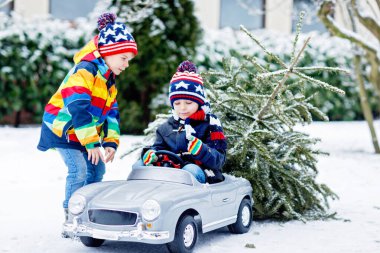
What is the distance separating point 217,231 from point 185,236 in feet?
2.98

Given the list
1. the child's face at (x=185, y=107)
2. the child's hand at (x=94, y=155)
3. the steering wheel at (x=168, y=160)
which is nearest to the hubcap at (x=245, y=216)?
the steering wheel at (x=168, y=160)

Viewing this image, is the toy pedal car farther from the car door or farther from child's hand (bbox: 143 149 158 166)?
child's hand (bbox: 143 149 158 166)

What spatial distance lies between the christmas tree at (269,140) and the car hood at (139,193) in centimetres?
103

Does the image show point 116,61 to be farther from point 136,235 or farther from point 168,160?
point 136,235

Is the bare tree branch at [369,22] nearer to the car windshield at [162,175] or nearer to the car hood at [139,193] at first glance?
the car windshield at [162,175]

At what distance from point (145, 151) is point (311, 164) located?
1683 mm

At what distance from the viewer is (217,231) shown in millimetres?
4871

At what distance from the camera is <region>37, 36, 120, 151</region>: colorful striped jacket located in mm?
4145

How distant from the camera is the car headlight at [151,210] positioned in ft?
12.3

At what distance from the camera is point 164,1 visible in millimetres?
10242

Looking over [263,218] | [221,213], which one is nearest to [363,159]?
[263,218]

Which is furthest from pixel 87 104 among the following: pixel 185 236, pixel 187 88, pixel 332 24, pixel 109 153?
pixel 332 24

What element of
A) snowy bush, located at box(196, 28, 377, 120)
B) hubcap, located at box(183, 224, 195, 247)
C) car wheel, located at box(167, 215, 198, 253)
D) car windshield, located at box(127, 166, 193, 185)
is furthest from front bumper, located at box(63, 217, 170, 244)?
snowy bush, located at box(196, 28, 377, 120)

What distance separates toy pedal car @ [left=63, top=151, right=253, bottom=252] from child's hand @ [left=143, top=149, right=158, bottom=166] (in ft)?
0.41
